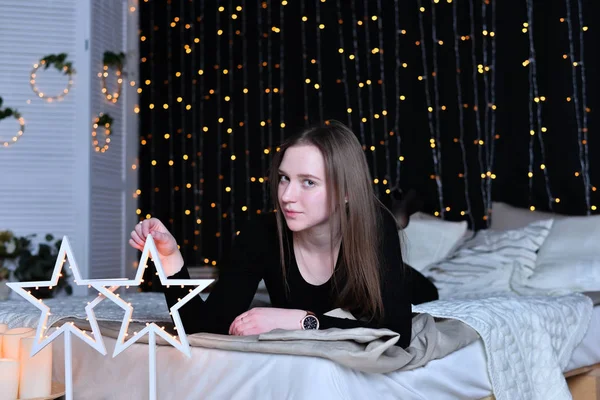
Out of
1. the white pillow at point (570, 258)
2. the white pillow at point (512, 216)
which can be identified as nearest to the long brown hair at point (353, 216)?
the white pillow at point (570, 258)

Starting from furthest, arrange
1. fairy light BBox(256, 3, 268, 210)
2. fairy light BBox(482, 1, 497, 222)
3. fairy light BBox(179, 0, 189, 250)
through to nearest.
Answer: fairy light BBox(179, 0, 189, 250)
fairy light BBox(256, 3, 268, 210)
fairy light BBox(482, 1, 497, 222)

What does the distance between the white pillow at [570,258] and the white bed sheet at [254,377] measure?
1329 mm

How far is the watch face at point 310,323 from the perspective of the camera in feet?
6.35

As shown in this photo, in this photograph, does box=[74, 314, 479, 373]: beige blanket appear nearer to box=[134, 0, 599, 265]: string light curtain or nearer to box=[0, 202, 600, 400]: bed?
box=[0, 202, 600, 400]: bed

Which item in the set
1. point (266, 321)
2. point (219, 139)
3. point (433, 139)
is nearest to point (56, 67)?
point (219, 139)

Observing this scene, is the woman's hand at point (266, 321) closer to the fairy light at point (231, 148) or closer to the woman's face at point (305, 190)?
the woman's face at point (305, 190)

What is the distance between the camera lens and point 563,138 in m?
4.23

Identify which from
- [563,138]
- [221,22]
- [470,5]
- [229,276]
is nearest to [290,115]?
[221,22]

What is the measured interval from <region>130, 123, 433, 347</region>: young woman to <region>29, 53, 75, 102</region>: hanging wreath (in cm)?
307

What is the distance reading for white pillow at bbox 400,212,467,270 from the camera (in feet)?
13.1

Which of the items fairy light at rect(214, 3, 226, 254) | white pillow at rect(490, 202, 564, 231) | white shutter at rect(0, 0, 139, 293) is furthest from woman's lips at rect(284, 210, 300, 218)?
fairy light at rect(214, 3, 226, 254)

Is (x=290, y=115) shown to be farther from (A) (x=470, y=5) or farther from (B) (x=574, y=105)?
(B) (x=574, y=105)

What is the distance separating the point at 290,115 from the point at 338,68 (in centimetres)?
45

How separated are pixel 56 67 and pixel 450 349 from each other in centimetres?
360
